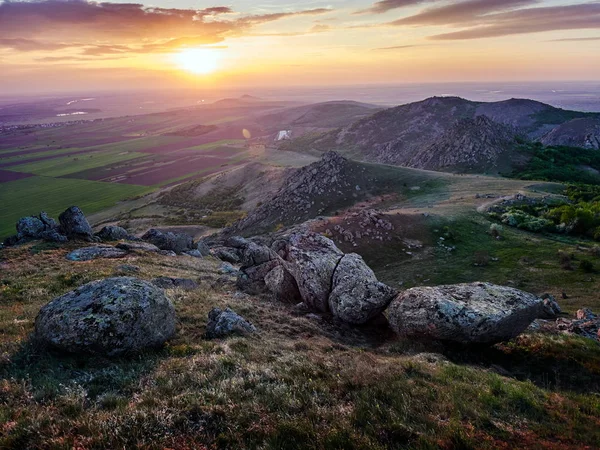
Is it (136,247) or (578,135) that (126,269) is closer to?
(136,247)

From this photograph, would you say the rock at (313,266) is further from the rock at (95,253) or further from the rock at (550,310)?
the rock at (95,253)

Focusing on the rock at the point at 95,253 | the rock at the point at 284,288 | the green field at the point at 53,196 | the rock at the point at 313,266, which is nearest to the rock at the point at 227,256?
the rock at the point at 95,253

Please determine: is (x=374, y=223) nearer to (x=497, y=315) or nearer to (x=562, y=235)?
(x=562, y=235)

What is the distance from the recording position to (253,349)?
1439 cm

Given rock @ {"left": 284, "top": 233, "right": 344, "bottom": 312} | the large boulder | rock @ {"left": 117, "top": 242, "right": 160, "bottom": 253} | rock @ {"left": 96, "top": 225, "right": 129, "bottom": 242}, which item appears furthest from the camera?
rock @ {"left": 96, "top": 225, "right": 129, "bottom": 242}

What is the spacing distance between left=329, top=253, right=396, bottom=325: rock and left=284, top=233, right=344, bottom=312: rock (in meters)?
0.77

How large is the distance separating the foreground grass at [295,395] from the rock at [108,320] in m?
0.62

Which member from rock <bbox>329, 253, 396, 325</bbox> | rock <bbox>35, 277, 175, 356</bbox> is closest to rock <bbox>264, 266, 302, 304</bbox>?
rock <bbox>329, 253, 396, 325</bbox>

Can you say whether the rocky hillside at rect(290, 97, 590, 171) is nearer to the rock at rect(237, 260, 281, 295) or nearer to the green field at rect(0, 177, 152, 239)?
the green field at rect(0, 177, 152, 239)

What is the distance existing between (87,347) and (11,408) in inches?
151

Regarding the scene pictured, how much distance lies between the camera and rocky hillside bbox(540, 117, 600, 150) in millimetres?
140750

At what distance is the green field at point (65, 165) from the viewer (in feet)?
548

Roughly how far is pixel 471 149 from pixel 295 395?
121m

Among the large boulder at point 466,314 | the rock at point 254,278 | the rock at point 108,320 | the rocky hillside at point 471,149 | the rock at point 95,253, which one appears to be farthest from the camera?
the rocky hillside at point 471,149
